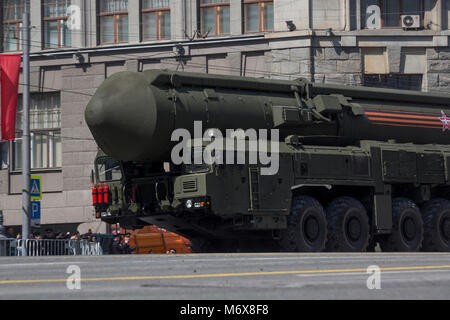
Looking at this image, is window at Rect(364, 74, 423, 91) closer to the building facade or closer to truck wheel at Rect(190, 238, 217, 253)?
the building facade

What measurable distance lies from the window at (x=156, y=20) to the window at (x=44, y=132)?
16.1 feet

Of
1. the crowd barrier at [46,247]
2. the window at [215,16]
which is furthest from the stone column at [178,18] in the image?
the crowd barrier at [46,247]

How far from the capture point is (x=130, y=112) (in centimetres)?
2120

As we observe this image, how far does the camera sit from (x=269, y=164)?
71.4 feet

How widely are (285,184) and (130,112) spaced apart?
3.96 metres

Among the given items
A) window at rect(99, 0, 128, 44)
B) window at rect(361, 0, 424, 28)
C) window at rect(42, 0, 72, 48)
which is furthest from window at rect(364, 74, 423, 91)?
window at rect(42, 0, 72, 48)

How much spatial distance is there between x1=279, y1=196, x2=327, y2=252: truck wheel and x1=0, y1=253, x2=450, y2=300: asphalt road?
276 inches

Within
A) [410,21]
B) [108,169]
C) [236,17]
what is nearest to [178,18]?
[236,17]

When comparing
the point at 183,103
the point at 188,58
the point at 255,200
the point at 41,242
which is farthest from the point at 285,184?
the point at 188,58

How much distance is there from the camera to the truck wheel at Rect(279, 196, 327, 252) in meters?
21.9

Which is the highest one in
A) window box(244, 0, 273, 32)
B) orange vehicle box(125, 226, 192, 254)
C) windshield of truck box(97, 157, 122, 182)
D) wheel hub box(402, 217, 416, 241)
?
window box(244, 0, 273, 32)

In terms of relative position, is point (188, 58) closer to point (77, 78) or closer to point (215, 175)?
point (77, 78)

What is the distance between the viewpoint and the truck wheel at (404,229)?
2453cm

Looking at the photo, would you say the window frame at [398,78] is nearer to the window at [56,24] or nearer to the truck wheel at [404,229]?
the window at [56,24]
